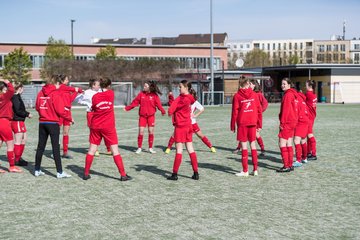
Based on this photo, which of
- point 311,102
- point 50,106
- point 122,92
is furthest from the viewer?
point 122,92

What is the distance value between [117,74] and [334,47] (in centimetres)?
11615

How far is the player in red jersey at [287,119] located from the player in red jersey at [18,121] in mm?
5199

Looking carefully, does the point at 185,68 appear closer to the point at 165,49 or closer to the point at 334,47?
the point at 165,49

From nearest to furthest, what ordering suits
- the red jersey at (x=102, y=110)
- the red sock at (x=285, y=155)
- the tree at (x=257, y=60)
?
the red jersey at (x=102, y=110), the red sock at (x=285, y=155), the tree at (x=257, y=60)

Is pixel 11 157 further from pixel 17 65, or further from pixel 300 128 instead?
pixel 17 65

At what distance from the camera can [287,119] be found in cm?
1020

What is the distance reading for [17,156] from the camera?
1148 centimetres

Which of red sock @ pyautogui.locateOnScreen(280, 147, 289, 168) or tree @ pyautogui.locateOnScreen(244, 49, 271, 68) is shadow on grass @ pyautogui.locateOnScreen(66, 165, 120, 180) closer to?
red sock @ pyautogui.locateOnScreen(280, 147, 289, 168)

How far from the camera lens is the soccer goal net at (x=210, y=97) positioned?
49369mm

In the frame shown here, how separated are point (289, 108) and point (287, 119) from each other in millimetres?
226

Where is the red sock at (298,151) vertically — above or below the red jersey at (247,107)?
below

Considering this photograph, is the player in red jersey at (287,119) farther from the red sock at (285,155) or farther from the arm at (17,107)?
the arm at (17,107)

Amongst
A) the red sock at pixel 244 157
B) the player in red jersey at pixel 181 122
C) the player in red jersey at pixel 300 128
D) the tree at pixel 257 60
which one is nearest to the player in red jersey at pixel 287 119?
the player in red jersey at pixel 300 128

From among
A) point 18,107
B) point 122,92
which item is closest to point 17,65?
point 122,92
